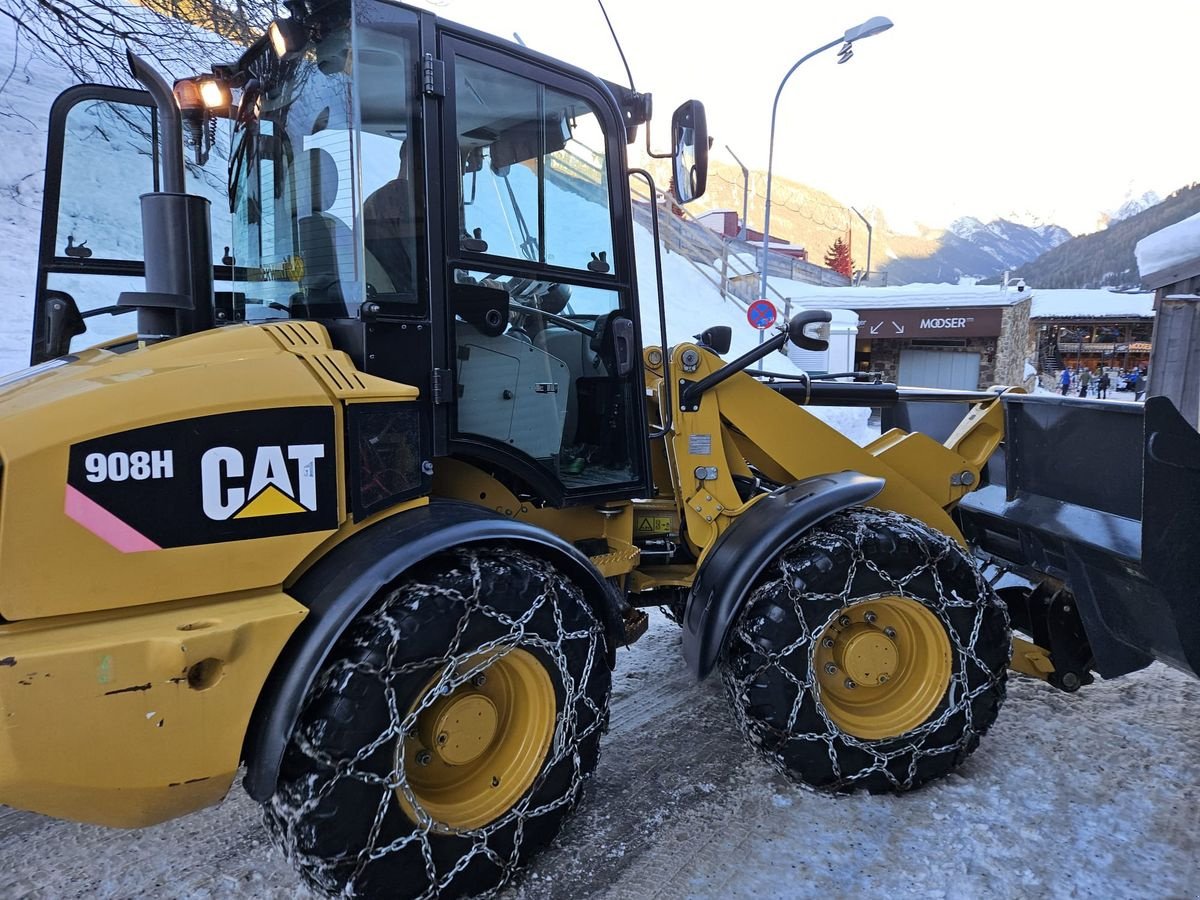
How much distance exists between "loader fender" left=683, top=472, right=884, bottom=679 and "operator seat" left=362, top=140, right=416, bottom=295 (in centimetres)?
→ 146

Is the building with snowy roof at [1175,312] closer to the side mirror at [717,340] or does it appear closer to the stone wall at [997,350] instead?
the side mirror at [717,340]

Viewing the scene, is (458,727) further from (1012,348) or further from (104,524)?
(1012,348)

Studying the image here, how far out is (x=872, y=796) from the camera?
2873 mm

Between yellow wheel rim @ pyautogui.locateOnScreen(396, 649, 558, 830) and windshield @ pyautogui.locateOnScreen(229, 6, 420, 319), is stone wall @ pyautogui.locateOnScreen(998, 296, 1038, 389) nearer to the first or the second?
yellow wheel rim @ pyautogui.locateOnScreen(396, 649, 558, 830)

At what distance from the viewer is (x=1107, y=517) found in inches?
120

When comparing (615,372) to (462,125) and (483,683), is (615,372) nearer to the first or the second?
(462,125)

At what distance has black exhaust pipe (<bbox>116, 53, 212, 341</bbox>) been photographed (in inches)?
86.3

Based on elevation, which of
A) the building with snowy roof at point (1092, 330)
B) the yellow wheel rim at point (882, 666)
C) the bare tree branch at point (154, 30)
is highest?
the bare tree branch at point (154, 30)

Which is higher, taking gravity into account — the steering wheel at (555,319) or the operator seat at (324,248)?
the operator seat at (324,248)

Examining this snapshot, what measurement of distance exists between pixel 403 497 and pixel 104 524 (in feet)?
2.40

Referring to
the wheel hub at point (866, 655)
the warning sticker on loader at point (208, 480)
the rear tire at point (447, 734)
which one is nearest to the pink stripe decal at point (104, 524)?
the warning sticker on loader at point (208, 480)

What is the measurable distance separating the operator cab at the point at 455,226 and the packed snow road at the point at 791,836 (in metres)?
1.13

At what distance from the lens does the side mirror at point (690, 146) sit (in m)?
2.74

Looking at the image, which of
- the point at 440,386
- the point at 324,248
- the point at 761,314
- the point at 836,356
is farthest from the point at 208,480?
the point at 836,356
